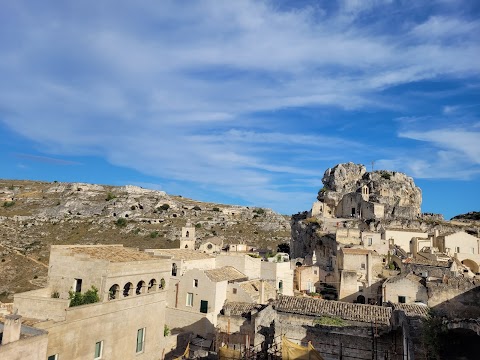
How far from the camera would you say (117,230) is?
80938 millimetres

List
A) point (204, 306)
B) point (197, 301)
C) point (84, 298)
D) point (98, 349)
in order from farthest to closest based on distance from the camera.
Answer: point (197, 301) < point (204, 306) < point (84, 298) < point (98, 349)

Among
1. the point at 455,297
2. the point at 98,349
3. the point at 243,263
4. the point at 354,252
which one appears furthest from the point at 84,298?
the point at 354,252

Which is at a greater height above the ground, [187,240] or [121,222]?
[121,222]

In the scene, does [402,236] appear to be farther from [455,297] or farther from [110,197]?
[110,197]

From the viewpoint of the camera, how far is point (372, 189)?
70125mm

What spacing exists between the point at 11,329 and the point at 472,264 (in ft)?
161

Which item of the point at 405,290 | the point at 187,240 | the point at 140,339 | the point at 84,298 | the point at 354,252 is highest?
the point at 187,240

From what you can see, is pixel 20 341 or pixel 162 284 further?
pixel 162 284

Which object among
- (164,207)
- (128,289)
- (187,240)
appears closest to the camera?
(128,289)

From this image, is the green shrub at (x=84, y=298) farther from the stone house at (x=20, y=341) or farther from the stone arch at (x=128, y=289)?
the stone house at (x=20, y=341)

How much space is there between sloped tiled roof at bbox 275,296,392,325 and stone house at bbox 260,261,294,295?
25.2 feet

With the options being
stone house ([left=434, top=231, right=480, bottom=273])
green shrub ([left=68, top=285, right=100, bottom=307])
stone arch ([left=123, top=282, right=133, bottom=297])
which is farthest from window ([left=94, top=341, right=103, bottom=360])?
stone house ([left=434, top=231, right=480, bottom=273])

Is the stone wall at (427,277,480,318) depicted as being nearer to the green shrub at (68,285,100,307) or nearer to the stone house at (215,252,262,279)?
the stone house at (215,252,262,279)

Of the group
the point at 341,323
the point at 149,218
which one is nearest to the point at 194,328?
the point at 341,323
